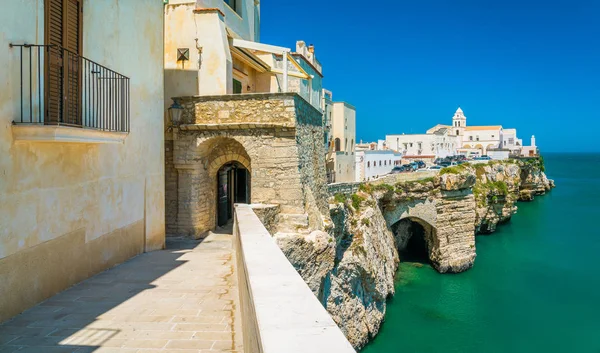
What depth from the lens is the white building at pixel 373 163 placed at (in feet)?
151

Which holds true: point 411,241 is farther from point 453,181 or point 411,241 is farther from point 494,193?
point 494,193

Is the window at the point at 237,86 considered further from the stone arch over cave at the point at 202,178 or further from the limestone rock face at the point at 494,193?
the limestone rock face at the point at 494,193

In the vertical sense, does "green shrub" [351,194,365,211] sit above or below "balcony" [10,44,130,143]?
below

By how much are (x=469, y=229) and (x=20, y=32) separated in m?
28.8

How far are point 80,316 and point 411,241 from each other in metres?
31.0

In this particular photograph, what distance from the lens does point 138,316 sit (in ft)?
18.3

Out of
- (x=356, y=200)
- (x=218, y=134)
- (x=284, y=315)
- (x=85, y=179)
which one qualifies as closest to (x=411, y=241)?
(x=356, y=200)

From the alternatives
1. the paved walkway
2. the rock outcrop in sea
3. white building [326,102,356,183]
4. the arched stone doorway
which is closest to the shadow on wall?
the paved walkway

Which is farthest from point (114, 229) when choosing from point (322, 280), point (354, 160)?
point (354, 160)

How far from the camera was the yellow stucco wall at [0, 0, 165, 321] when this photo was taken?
5.32 meters

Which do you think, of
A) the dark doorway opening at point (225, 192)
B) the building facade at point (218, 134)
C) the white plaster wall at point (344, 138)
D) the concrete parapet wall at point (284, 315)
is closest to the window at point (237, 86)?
the building facade at point (218, 134)

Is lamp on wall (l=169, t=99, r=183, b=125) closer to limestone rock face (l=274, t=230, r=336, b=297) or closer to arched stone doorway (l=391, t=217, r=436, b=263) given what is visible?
limestone rock face (l=274, t=230, r=336, b=297)

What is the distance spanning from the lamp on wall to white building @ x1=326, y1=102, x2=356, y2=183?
958 inches

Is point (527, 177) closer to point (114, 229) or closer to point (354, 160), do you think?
point (354, 160)
